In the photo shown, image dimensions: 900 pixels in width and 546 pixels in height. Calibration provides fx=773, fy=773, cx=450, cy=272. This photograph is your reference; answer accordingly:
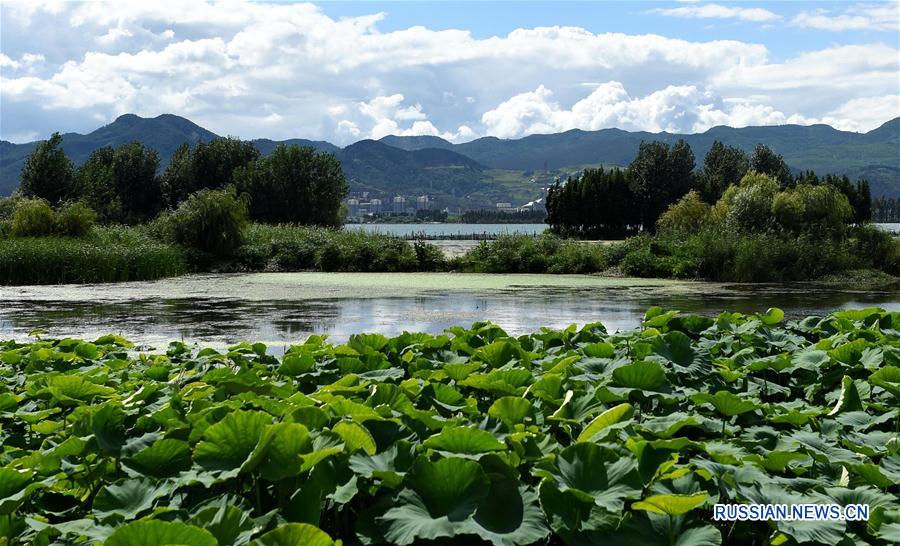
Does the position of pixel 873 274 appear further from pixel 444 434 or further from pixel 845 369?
pixel 444 434

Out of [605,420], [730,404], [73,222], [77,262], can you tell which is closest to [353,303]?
[77,262]

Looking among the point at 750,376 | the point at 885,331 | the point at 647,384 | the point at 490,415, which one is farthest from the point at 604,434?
the point at 885,331

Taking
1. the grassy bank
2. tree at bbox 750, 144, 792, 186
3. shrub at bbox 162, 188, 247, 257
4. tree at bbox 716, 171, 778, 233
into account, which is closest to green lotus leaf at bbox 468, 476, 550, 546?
the grassy bank

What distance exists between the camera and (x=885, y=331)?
4.69 m

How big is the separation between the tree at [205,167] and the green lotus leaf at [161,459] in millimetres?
64697

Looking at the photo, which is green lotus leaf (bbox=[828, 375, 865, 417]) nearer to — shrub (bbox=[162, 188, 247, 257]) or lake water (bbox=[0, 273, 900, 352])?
lake water (bbox=[0, 273, 900, 352])

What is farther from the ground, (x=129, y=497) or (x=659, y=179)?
(x=659, y=179)

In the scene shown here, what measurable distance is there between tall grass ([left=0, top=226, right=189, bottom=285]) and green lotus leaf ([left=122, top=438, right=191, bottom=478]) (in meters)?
24.7

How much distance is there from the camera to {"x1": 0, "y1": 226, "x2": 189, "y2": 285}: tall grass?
2403cm

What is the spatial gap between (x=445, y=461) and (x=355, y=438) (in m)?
0.28

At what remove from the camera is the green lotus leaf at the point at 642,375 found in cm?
284

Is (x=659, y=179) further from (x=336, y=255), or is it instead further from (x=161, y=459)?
(x=161, y=459)

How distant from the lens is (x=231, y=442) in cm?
188

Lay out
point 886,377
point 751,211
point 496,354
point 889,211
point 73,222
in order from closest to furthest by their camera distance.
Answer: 1. point 886,377
2. point 496,354
3. point 751,211
4. point 73,222
5. point 889,211
